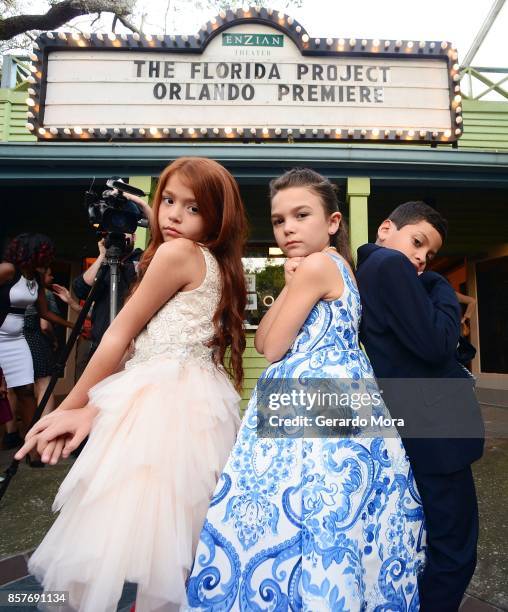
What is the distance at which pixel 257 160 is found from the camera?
4.29 metres

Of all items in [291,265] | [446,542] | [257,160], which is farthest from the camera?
[257,160]

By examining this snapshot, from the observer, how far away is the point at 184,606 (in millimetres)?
1052

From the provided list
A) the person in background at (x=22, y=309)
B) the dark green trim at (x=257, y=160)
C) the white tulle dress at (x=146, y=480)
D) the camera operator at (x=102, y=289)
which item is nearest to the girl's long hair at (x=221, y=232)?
the white tulle dress at (x=146, y=480)

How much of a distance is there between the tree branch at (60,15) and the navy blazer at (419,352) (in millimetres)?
13817

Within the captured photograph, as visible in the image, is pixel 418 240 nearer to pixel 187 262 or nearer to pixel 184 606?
pixel 187 262

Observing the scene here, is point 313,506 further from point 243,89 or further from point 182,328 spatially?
point 243,89

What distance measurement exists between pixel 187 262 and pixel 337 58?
464cm

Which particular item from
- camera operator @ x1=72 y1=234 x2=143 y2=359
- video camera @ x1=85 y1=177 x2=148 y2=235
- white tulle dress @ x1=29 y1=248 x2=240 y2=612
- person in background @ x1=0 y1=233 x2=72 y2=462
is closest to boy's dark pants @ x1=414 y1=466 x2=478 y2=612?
Answer: white tulle dress @ x1=29 y1=248 x2=240 y2=612

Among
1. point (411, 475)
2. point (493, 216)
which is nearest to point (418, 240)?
point (411, 475)

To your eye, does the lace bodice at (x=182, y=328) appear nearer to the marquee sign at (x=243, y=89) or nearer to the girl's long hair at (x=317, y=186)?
the girl's long hair at (x=317, y=186)

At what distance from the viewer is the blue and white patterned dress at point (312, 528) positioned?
100 centimetres

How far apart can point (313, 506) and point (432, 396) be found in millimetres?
519

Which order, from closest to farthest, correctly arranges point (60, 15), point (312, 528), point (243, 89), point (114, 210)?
point (312, 528) → point (114, 210) → point (243, 89) → point (60, 15)

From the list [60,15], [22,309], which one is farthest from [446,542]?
[60,15]
